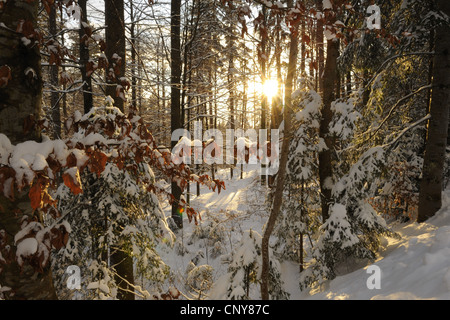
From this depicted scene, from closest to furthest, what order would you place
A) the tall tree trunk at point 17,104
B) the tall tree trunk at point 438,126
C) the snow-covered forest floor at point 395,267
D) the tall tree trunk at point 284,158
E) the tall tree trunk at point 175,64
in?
the tall tree trunk at point 17,104, the snow-covered forest floor at point 395,267, the tall tree trunk at point 284,158, the tall tree trunk at point 438,126, the tall tree trunk at point 175,64

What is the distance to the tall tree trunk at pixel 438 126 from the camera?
536 cm

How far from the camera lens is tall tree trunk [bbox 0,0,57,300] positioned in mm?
1905

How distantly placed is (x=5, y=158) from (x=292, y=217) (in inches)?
266

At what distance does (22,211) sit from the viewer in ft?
6.53

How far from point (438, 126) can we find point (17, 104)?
7.52 m

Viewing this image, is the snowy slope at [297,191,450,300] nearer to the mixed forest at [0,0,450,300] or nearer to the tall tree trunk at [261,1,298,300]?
the mixed forest at [0,0,450,300]

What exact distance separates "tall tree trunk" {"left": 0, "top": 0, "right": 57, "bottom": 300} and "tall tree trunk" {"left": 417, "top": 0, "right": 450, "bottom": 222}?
7.37 meters

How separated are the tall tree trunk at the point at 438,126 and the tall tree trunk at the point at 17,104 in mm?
7366

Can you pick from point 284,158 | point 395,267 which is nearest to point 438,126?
point 395,267

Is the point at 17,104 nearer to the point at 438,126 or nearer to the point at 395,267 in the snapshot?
the point at 395,267

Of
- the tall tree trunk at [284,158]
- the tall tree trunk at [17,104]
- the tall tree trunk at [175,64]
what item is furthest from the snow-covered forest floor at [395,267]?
the tall tree trunk at [175,64]

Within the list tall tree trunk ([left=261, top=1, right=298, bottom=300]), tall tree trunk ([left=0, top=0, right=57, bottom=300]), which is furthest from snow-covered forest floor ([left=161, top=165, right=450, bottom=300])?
tall tree trunk ([left=0, top=0, right=57, bottom=300])

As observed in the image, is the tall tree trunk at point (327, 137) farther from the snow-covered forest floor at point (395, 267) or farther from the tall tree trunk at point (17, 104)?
the tall tree trunk at point (17, 104)
